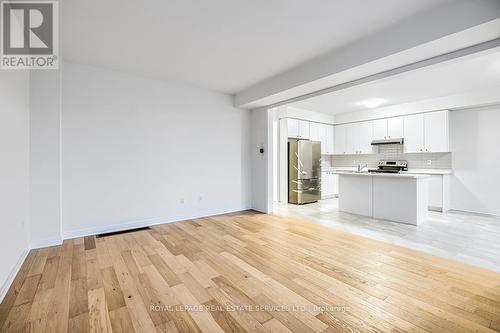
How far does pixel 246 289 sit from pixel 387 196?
3671mm

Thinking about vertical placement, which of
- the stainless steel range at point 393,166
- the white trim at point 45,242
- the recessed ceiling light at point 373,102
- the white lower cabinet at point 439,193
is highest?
the recessed ceiling light at point 373,102

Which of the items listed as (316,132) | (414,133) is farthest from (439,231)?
(316,132)

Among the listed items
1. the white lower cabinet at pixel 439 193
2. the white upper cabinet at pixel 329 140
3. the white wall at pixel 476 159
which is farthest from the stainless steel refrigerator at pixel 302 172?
the white wall at pixel 476 159

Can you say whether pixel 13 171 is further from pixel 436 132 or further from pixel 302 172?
pixel 436 132

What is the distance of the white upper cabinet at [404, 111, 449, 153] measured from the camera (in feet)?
17.6

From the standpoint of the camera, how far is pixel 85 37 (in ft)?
9.04

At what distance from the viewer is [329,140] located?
7.58 meters

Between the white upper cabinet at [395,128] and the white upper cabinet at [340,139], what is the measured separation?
133cm

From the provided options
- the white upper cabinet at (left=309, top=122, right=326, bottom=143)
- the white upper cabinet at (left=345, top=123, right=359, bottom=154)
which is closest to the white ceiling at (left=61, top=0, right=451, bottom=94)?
the white upper cabinet at (left=309, top=122, right=326, bottom=143)

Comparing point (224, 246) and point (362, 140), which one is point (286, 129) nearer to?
point (362, 140)

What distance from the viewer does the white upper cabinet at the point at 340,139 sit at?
7436 mm

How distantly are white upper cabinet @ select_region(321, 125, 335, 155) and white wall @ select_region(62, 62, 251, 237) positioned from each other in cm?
347

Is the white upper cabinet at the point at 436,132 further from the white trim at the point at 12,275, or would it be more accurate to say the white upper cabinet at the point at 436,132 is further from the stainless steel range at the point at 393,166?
the white trim at the point at 12,275

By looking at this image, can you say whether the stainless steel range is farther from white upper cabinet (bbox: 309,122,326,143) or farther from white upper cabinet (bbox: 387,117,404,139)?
white upper cabinet (bbox: 309,122,326,143)
